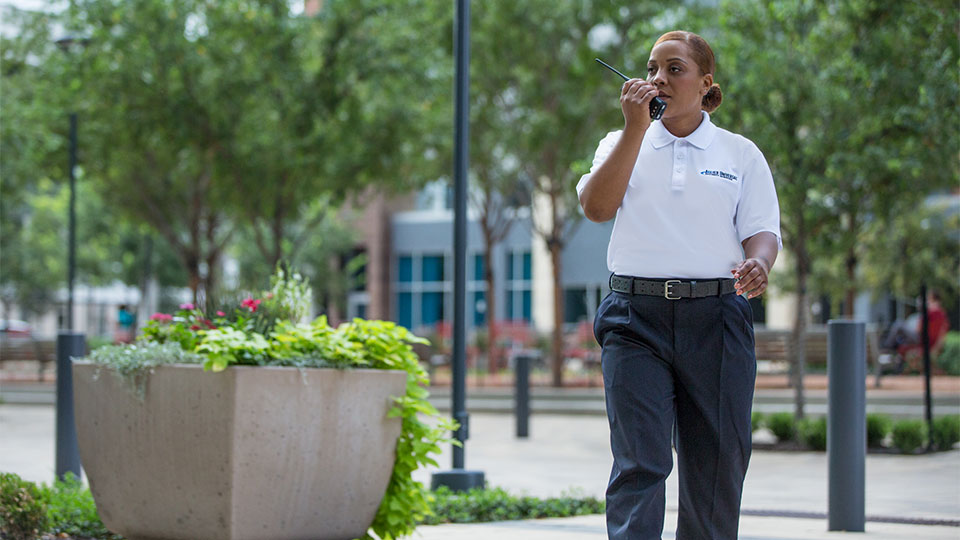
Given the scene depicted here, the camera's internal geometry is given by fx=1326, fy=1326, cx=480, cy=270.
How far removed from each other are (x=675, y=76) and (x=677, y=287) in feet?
2.07

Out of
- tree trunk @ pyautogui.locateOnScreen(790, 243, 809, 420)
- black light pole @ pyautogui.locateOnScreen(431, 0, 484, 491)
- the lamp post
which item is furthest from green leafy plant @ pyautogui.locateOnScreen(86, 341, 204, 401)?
tree trunk @ pyautogui.locateOnScreen(790, 243, 809, 420)

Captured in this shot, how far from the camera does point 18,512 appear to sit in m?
5.84

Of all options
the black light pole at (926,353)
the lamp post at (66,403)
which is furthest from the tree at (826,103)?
the lamp post at (66,403)

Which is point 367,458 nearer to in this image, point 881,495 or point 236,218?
point 881,495

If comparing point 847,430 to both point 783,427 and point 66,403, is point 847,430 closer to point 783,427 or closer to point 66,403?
point 66,403

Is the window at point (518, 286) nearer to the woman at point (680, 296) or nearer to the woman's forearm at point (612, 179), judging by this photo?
the woman at point (680, 296)

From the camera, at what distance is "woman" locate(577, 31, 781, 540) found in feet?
12.4

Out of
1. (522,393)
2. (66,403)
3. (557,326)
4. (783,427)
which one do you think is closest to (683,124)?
(66,403)

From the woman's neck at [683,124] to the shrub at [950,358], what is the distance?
23.5 meters

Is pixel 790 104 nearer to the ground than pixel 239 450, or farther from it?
farther from it

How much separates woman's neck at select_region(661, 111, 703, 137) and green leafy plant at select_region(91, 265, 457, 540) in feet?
6.69

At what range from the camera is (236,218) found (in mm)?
28266

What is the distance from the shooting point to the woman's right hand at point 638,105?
3686 millimetres

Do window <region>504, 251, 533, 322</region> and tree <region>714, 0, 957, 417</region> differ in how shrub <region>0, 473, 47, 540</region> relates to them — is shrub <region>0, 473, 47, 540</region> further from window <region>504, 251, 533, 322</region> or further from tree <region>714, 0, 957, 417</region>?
window <region>504, 251, 533, 322</region>
